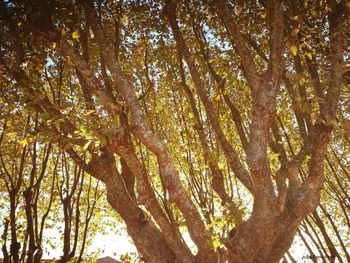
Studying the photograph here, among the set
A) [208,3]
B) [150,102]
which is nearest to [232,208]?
[208,3]

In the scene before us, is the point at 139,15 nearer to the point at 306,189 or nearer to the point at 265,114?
the point at 265,114

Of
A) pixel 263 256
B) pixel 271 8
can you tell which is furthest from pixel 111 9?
pixel 263 256

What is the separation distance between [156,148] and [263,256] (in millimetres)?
2571

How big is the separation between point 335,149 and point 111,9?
1168 centimetres

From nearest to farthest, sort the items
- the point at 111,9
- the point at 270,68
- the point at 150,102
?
the point at 270,68 → the point at 111,9 → the point at 150,102

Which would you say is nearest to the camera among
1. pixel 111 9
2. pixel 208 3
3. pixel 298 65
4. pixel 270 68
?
pixel 270 68

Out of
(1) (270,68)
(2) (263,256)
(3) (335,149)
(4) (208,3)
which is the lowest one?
(2) (263,256)

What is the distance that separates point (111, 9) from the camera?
8.80 meters

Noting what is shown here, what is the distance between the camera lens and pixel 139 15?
907cm

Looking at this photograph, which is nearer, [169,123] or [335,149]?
[169,123]

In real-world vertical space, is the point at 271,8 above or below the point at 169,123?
below

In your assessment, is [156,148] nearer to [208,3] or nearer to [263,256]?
[263,256]

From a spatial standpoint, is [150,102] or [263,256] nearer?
[263,256]

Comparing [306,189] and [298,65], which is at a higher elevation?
[298,65]
